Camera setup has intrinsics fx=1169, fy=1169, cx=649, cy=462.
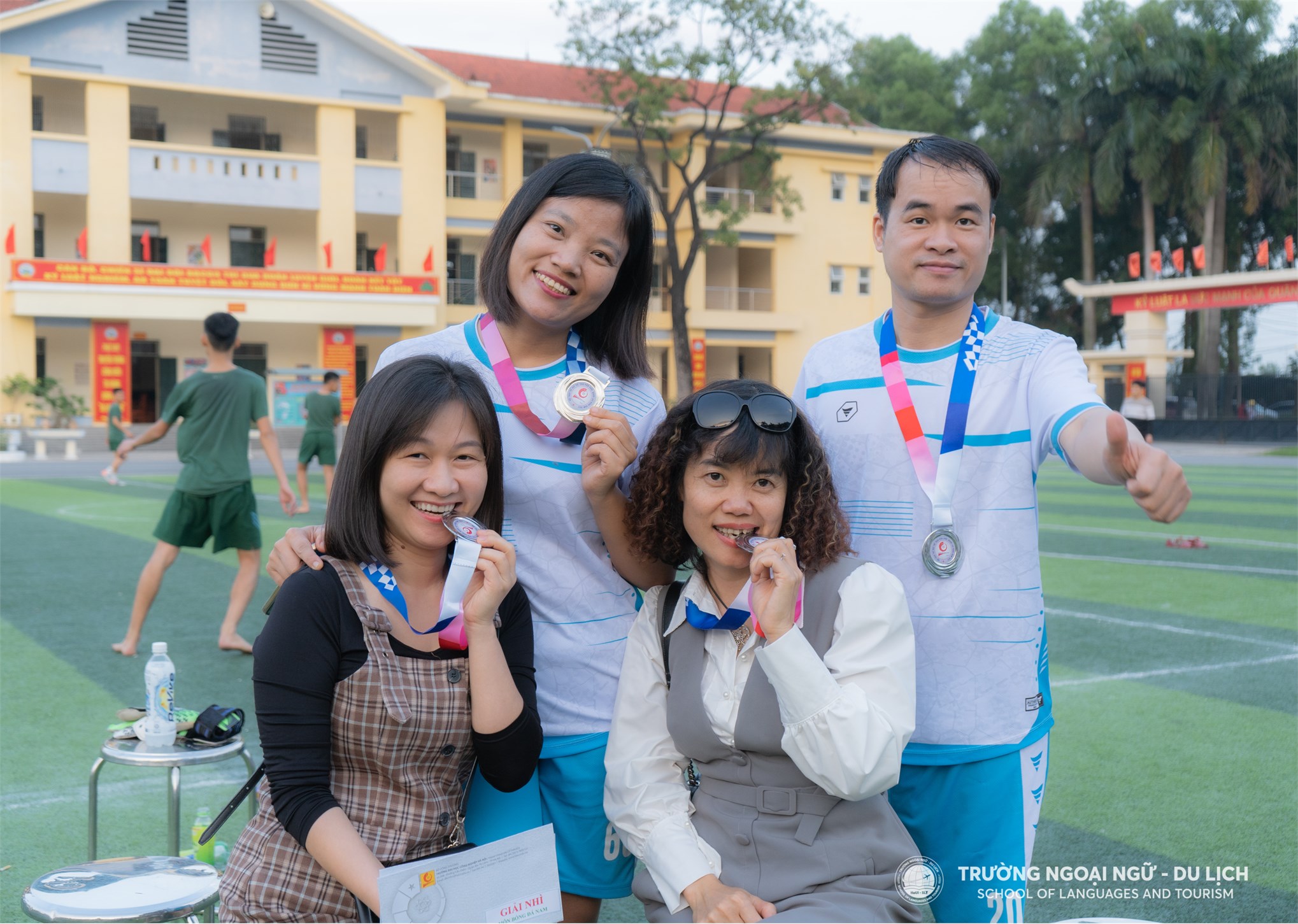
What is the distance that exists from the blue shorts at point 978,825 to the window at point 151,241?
34.4 meters

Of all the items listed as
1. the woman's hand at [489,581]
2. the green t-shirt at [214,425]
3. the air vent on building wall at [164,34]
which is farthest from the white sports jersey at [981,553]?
the air vent on building wall at [164,34]

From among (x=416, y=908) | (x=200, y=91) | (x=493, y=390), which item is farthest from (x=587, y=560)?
(x=200, y=91)

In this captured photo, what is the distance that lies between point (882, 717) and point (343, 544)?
1.12 m

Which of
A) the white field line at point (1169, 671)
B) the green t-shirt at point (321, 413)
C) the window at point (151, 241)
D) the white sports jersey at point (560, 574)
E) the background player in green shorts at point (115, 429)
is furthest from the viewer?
the window at point (151, 241)

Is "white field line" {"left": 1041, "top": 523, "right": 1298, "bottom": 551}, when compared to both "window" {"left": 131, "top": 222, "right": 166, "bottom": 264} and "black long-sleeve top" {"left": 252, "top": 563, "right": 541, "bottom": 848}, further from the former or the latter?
"window" {"left": 131, "top": 222, "right": 166, "bottom": 264}

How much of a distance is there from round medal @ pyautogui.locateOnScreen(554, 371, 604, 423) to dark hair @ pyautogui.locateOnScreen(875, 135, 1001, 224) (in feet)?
2.34

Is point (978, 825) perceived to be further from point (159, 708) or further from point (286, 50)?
point (286, 50)

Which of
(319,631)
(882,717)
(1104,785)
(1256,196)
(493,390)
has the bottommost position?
(1104,785)

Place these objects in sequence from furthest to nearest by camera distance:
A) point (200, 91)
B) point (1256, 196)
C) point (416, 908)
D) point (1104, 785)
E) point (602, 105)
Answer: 1. point (1256, 196)
2. point (602, 105)
3. point (200, 91)
4. point (1104, 785)
5. point (416, 908)

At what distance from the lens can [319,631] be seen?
2248 mm

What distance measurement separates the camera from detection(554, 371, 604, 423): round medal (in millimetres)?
2520

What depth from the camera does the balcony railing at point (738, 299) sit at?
4044cm

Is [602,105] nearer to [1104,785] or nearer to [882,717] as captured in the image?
[1104,785]

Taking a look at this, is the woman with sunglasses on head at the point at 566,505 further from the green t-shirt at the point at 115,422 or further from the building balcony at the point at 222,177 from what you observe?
the building balcony at the point at 222,177
